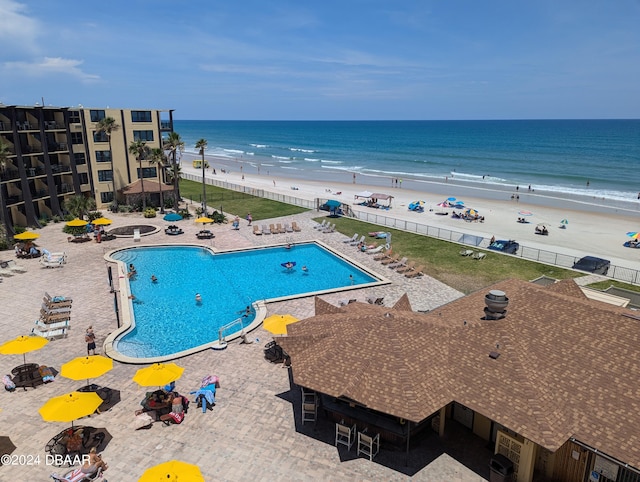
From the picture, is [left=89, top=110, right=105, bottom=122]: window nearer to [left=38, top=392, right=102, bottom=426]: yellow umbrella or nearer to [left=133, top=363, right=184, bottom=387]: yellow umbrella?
[left=133, top=363, right=184, bottom=387]: yellow umbrella

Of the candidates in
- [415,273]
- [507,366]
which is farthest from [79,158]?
[507,366]

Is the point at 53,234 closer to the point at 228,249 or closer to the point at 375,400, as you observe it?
the point at 228,249

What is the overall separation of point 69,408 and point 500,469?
42.4ft

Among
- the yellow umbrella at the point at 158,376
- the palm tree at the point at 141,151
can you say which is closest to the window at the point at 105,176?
the palm tree at the point at 141,151

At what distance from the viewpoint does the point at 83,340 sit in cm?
2058

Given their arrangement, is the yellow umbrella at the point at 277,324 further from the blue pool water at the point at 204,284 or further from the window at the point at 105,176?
the window at the point at 105,176

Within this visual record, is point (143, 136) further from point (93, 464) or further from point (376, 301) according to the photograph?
point (93, 464)

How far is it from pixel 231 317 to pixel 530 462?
16.7m

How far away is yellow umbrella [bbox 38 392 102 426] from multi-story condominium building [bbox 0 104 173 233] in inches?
1156

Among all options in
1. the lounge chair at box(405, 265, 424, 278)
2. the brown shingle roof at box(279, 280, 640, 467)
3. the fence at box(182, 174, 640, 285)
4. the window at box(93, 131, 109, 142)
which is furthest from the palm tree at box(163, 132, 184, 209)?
the brown shingle roof at box(279, 280, 640, 467)

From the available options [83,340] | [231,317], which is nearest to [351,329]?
[231,317]

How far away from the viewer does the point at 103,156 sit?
47.7 m

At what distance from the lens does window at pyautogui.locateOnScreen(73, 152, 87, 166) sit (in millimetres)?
45750

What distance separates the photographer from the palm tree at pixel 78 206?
41250mm
